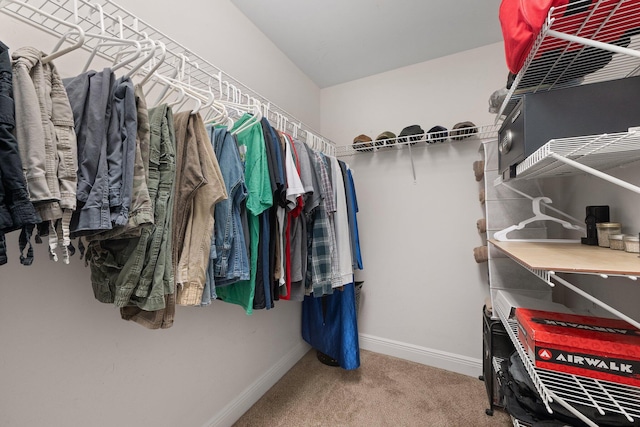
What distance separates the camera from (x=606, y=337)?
2.43 feet

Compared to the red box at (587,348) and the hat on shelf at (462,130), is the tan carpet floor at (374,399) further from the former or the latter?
the hat on shelf at (462,130)

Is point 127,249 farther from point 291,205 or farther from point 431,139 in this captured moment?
point 431,139

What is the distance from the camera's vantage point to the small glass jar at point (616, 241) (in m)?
0.86

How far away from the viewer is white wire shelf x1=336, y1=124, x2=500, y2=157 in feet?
5.90

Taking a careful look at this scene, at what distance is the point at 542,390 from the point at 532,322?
19cm

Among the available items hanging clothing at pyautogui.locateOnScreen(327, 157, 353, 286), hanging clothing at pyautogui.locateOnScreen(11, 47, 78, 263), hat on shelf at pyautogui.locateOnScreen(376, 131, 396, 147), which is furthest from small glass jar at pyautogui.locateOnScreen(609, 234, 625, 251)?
hanging clothing at pyautogui.locateOnScreen(11, 47, 78, 263)

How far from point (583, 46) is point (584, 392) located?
0.98 meters

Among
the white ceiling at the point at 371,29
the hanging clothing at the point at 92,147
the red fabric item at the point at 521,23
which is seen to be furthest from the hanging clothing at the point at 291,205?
the white ceiling at the point at 371,29

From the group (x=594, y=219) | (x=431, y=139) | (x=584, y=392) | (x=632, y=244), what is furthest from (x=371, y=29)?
(x=584, y=392)

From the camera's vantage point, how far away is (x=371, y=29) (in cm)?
170

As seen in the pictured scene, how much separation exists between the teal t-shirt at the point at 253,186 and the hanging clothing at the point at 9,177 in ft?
1.88

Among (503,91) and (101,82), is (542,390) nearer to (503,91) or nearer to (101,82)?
(503,91)

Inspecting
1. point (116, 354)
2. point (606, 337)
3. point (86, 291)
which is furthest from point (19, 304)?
point (606, 337)

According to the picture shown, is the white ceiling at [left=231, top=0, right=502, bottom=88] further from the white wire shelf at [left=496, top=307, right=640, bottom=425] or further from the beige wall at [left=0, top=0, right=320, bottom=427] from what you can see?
the white wire shelf at [left=496, top=307, right=640, bottom=425]
